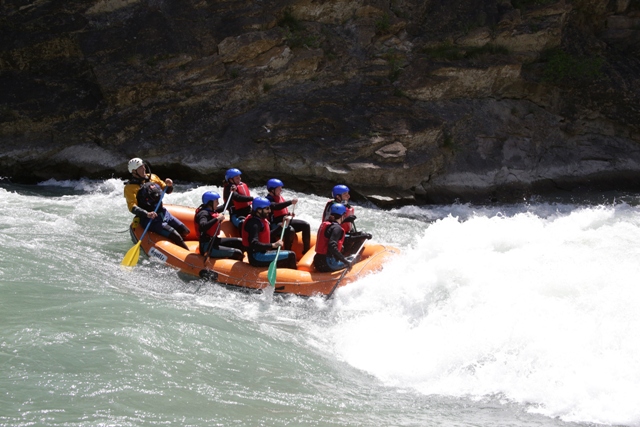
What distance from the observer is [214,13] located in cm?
1379

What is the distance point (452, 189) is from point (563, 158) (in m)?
2.78

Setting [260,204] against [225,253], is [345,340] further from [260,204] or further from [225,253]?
[225,253]

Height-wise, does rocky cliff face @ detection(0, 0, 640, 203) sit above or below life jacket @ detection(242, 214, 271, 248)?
above

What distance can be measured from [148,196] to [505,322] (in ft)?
15.7

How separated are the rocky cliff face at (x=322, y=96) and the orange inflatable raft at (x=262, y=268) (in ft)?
14.3

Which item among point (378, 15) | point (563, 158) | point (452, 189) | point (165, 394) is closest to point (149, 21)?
point (378, 15)

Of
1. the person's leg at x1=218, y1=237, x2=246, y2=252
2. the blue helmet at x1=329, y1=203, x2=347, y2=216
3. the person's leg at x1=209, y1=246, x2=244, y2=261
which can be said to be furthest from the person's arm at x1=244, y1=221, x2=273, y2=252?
the blue helmet at x1=329, y1=203, x2=347, y2=216

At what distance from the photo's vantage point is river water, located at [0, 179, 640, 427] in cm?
459

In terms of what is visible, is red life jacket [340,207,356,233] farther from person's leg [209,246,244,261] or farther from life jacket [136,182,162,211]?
life jacket [136,182,162,211]

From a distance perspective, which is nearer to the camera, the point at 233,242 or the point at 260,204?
the point at 260,204

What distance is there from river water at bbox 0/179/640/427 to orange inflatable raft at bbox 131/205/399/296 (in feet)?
0.47

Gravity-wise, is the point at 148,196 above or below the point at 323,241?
above

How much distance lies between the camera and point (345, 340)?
6.18 metres

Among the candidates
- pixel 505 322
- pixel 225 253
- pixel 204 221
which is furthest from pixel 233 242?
pixel 505 322
